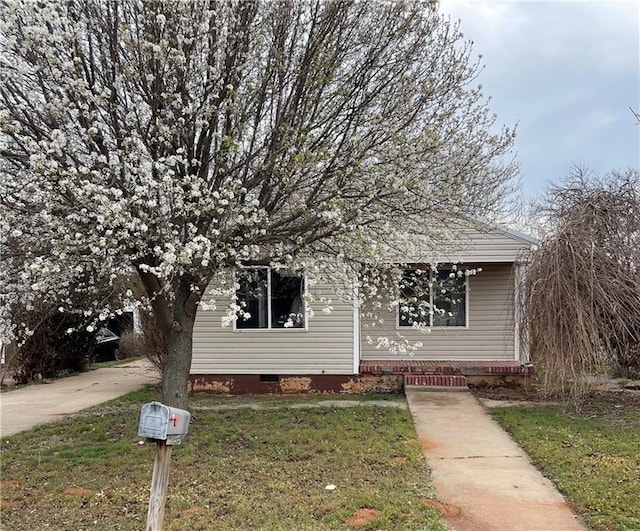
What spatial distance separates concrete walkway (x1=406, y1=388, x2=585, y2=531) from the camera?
4.19 m

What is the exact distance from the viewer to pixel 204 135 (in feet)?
19.2

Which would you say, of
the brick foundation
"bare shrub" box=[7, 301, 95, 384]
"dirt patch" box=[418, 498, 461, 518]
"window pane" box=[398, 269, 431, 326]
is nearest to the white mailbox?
"dirt patch" box=[418, 498, 461, 518]

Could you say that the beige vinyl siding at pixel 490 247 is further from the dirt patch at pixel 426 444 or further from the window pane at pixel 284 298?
the dirt patch at pixel 426 444

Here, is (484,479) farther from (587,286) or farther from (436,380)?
(436,380)

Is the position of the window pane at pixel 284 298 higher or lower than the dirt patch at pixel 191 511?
higher

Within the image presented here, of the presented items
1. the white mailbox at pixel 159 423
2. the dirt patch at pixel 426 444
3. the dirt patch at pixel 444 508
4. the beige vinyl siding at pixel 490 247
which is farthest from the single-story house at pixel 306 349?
the white mailbox at pixel 159 423

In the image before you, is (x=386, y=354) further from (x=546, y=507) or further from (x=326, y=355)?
(x=546, y=507)

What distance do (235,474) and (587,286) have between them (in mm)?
5137

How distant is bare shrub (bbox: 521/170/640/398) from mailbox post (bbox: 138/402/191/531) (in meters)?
5.81

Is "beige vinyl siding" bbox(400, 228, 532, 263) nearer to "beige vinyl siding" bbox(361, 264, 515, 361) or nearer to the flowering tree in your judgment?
"beige vinyl siding" bbox(361, 264, 515, 361)

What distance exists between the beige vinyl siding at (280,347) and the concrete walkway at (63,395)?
218 centimetres

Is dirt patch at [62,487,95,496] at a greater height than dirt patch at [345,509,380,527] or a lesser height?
lesser

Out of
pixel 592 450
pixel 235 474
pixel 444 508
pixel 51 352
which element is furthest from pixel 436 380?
pixel 51 352

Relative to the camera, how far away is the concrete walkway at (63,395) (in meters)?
8.84
